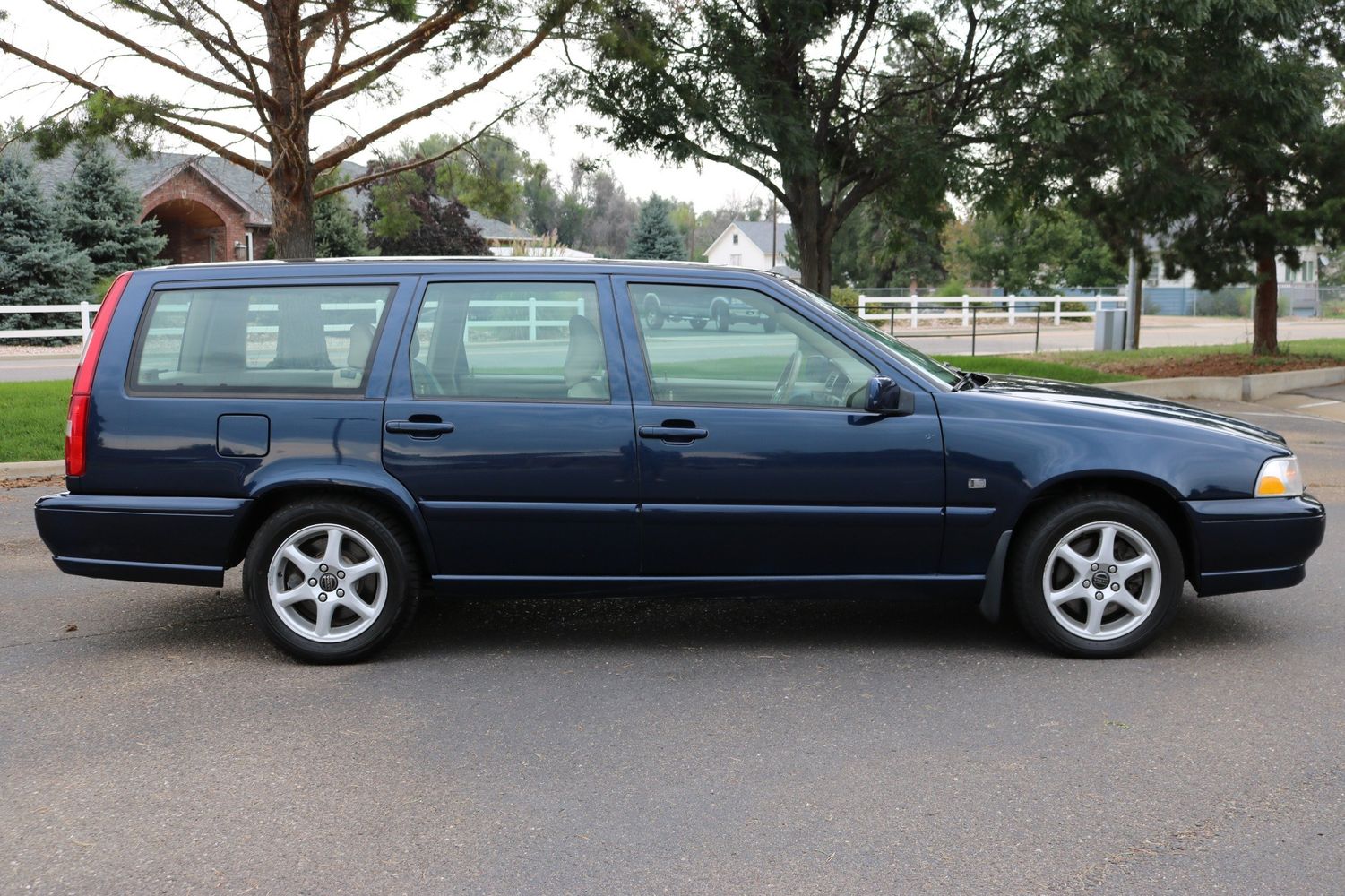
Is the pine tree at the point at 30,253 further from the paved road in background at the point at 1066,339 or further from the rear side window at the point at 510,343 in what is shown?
the rear side window at the point at 510,343

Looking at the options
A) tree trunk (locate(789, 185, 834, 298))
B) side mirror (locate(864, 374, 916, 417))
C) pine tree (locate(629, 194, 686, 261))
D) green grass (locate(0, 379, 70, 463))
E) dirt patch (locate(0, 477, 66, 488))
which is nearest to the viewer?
side mirror (locate(864, 374, 916, 417))

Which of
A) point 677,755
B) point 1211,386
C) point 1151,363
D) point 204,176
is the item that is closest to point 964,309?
point 1151,363

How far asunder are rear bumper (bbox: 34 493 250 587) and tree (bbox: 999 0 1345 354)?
11635 mm

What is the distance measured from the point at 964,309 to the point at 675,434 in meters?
32.7

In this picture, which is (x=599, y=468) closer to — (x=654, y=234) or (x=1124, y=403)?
→ (x=1124, y=403)

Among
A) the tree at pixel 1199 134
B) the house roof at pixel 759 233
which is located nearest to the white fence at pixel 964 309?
the tree at pixel 1199 134

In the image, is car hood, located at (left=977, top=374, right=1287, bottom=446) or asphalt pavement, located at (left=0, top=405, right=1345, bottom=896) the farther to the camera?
car hood, located at (left=977, top=374, right=1287, bottom=446)

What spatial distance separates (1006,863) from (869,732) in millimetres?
1045

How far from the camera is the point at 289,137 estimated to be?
42.3 feet

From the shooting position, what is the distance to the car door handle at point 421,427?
5168mm

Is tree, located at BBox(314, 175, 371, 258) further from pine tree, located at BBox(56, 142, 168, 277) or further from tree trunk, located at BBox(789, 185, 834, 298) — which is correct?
tree trunk, located at BBox(789, 185, 834, 298)

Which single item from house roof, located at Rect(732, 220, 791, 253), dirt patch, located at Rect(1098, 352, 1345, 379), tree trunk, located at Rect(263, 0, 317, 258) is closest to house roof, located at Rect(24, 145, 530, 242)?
dirt patch, located at Rect(1098, 352, 1345, 379)

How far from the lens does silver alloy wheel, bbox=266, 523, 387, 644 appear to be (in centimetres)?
523

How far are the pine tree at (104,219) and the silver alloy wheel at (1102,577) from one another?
3426 centimetres
